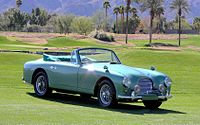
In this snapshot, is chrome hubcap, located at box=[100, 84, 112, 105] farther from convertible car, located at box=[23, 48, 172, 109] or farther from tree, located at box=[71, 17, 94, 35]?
tree, located at box=[71, 17, 94, 35]

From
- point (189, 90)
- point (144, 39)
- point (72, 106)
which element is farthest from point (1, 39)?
point (72, 106)

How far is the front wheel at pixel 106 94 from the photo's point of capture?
12.2m

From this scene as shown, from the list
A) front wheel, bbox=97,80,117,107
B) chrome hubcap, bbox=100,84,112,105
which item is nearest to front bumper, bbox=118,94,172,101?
front wheel, bbox=97,80,117,107

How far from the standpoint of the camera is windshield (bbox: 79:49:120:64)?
1347 cm

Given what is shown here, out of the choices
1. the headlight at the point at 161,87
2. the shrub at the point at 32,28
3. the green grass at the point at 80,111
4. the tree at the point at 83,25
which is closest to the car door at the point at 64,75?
the green grass at the point at 80,111

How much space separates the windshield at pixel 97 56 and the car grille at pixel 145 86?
5.08ft

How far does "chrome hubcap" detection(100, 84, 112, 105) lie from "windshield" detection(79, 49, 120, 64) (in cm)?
118

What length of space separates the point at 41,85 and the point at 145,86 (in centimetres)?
346

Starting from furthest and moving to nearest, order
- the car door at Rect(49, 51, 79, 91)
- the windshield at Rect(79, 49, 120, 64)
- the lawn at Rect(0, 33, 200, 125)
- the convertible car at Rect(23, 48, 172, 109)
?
the windshield at Rect(79, 49, 120, 64)
the car door at Rect(49, 51, 79, 91)
the convertible car at Rect(23, 48, 172, 109)
the lawn at Rect(0, 33, 200, 125)

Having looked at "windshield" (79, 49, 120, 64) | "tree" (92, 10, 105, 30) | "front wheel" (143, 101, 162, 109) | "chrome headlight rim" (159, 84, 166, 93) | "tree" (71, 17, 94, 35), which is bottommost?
"front wheel" (143, 101, 162, 109)

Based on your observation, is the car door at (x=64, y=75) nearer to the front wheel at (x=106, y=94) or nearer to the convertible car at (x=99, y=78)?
the convertible car at (x=99, y=78)

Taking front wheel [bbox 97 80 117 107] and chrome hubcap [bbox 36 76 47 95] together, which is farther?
chrome hubcap [bbox 36 76 47 95]

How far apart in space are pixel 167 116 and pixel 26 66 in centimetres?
535

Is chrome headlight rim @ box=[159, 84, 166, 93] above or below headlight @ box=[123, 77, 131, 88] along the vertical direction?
below
